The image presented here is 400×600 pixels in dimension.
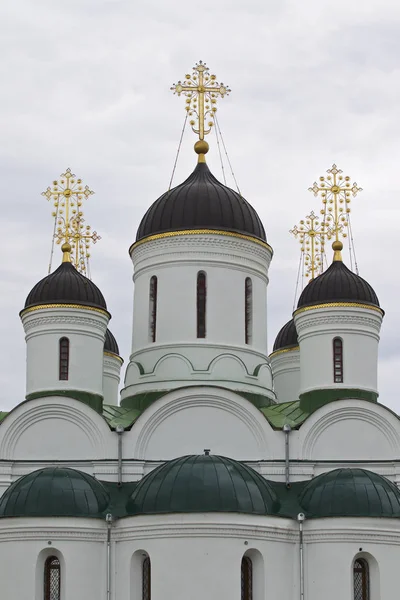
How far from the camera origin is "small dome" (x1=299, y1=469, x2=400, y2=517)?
2112 cm

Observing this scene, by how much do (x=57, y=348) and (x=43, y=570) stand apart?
16.2 feet

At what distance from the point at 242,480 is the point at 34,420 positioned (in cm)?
454

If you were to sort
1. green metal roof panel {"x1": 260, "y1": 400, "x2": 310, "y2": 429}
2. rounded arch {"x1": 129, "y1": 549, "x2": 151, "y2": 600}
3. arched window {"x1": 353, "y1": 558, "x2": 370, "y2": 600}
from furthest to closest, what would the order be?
green metal roof panel {"x1": 260, "y1": 400, "x2": 310, "y2": 429}
arched window {"x1": 353, "y1": 558, "x2": 370, "y2": 600}
rounded arch {"x1": 129, "y1": 549, "x2": 151, "y2": 600}

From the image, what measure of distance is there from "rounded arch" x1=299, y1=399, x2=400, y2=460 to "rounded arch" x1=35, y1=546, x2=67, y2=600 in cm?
513

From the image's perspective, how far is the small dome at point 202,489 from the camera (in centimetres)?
2066

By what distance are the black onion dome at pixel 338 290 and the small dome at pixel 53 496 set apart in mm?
5882

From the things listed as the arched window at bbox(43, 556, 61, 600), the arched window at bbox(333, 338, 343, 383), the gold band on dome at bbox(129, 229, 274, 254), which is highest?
the gold band on dome at bbox(129, 229, 274, 254)

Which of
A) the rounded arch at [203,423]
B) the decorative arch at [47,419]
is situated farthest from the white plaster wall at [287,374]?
the decorative arch at [47,419]

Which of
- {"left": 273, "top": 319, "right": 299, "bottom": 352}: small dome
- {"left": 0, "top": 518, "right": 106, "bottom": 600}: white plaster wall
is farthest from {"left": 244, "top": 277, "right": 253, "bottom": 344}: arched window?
{"left": 0, "top": 518, "right": 106, "bottom": 600}: white plaster wall

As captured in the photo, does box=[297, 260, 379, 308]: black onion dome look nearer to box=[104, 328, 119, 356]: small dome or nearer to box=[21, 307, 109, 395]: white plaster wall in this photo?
box=[21, 307, 109, 395]: white plaster wall

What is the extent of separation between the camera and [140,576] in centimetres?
2102

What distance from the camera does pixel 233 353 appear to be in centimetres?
2481

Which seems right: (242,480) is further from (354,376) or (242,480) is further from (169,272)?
(169,272)

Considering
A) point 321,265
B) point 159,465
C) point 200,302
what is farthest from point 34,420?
point 321,265
